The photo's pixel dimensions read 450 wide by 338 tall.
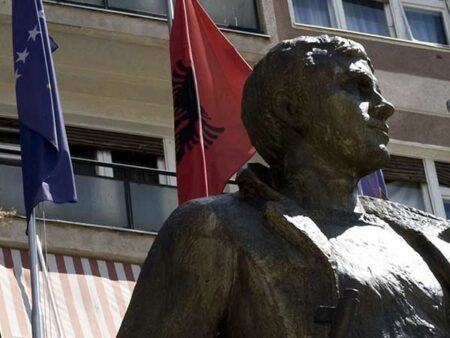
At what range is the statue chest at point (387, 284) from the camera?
5293 mm

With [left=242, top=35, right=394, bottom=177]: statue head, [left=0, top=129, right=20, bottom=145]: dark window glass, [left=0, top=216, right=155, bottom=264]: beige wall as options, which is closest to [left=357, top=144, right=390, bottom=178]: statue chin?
[left=242, top=35, right=394, bottom=177]: statue head

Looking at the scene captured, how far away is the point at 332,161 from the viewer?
5.65 meters

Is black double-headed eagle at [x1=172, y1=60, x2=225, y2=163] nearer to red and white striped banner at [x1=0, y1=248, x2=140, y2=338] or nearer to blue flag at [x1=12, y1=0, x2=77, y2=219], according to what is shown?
blue flag at [x1=12, y1=0, x2=77, y2=219]

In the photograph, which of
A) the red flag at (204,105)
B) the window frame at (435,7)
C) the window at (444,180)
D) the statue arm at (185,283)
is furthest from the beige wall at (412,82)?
the statue arm at (185,283)

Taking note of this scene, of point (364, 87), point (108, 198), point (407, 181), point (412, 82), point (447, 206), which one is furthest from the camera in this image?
point (412, 82)

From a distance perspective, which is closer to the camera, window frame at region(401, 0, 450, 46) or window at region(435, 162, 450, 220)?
window at region(435, 162, 450, 220)

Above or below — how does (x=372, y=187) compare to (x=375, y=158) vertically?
above

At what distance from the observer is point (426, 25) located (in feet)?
83.3

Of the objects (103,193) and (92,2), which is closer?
(103,193)

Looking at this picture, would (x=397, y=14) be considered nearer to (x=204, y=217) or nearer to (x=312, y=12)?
(x=312, y=12)

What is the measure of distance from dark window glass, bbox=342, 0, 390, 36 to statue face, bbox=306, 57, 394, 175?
18.8 m

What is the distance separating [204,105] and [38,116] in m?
1.28

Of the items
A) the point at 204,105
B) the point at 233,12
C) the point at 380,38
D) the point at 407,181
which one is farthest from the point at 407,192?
the point at 204,105

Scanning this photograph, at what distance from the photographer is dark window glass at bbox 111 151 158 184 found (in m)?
21.3
